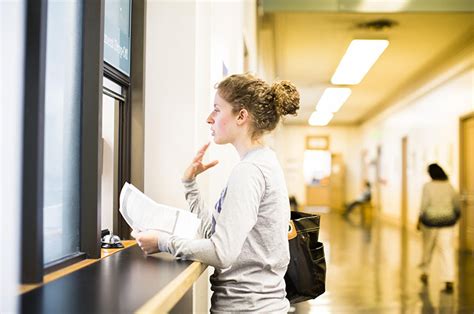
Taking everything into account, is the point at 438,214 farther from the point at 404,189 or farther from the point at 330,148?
the point at 330,148

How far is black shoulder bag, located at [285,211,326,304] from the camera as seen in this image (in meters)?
1.93

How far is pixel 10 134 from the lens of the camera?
1100 mm

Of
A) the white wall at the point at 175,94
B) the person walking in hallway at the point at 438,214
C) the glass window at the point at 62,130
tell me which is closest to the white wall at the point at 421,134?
the person walking in hallway at the point at 438,214

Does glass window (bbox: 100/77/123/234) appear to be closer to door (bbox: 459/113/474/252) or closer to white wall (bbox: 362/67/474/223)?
white wall (bbox: 362/67/474/223)

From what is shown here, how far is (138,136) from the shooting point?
2605 mm

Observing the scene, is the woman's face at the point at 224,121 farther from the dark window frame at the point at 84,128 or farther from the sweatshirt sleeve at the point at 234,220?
the dark window frame at the point at 84,128

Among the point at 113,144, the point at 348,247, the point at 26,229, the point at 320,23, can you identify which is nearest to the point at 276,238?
the point at 26,229

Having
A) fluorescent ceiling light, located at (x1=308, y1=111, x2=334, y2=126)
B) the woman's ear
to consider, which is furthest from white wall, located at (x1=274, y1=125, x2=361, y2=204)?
the woman's ear

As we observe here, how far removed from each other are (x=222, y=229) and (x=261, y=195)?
0.54 ft

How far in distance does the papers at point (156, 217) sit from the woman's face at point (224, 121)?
307 millimetres

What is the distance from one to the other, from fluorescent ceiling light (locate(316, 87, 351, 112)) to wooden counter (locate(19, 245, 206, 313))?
10.3m

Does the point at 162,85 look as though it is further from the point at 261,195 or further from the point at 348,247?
the point at 348,247

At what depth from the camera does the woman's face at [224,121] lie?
1735mm

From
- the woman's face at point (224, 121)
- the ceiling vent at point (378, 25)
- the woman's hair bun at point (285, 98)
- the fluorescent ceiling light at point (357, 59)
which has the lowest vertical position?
the woman's face at point (224, 121)
